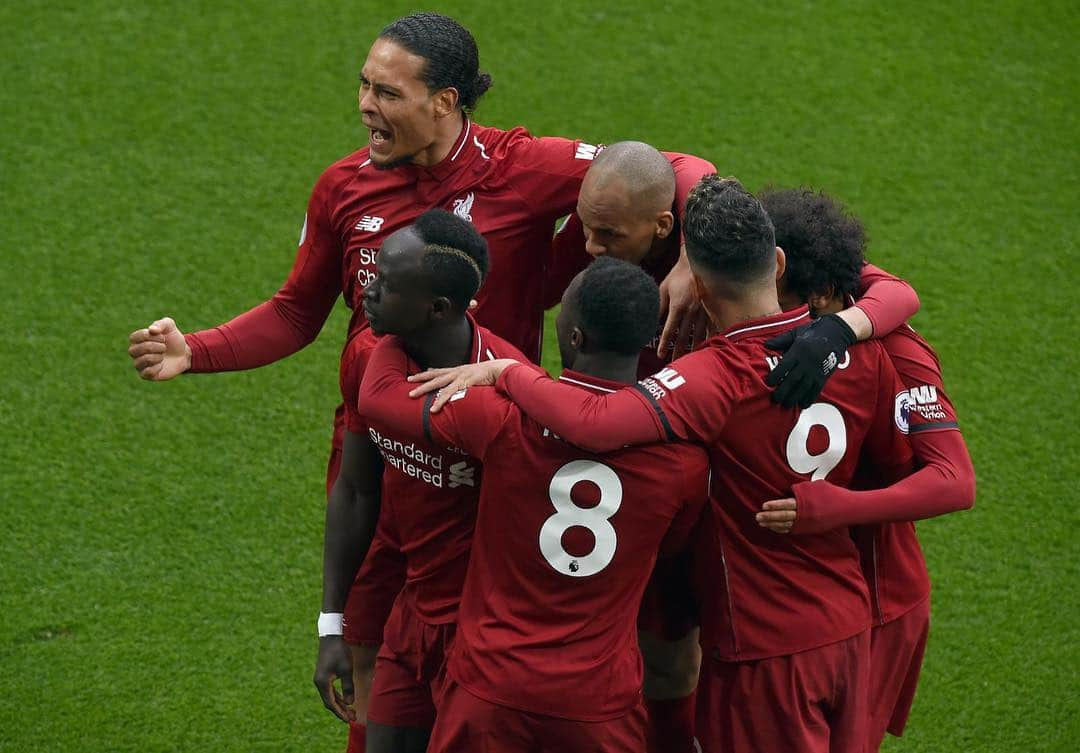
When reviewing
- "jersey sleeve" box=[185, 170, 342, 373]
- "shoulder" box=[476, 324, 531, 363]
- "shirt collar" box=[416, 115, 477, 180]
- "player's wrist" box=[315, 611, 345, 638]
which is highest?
"shirt collar" box=[416, 115, 477, 180]

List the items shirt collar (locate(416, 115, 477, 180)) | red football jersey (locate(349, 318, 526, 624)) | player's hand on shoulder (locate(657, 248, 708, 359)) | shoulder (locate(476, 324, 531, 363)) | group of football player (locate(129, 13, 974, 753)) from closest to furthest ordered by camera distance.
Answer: group of football player (locate(129, 13, 974, 753)) → red football jersey (locate(349, 318, 526, 624)) → shoulder (locate(476, 324, 531, 363)) → player's hand on shoulder (locate(657, 248, 708, 359)) → shirt collar (locate(416, 115, 477, 180))

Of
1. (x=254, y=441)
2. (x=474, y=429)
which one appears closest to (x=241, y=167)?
(x=254, y=441)

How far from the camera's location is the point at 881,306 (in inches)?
121

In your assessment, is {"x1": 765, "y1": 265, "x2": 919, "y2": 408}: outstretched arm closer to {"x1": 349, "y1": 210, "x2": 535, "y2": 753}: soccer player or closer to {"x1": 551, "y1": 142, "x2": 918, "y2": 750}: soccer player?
{"x1": 551, "y1": 142, "x2": 918, "y2": 750}: soccer player

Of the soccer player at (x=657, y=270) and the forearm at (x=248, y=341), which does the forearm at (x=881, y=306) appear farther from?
the forearm at (x=248, y=341)

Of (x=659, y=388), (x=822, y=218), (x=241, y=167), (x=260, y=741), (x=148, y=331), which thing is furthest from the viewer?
(x=241, y=167)

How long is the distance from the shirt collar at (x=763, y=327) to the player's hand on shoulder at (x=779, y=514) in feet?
1.09

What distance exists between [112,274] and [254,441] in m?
1.25

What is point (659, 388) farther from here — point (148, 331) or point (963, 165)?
point (963, 165)

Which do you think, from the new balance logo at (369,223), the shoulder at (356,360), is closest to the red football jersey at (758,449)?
the shoulder at (356,360)

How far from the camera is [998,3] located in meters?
8.08

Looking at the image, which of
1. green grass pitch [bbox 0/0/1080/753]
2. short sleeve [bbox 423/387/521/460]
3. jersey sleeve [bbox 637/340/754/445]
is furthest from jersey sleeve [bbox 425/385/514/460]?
green grass pitch [bbox 0/0/1080/753]

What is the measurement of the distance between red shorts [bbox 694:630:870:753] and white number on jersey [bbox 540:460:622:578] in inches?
18.8

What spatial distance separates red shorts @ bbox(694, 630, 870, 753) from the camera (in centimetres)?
303
